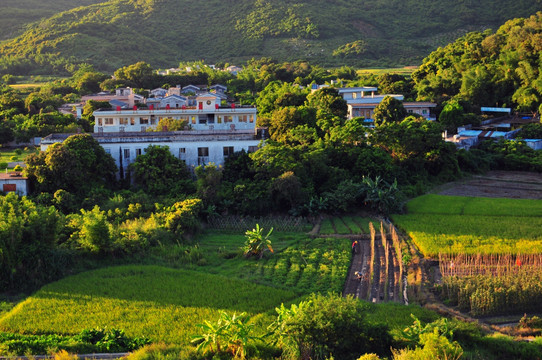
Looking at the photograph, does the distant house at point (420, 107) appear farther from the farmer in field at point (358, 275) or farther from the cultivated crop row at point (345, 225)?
the farmer in field at point (358, 275)

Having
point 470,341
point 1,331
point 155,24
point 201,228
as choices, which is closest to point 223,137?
point 201,228

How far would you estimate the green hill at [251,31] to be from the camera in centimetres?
9262

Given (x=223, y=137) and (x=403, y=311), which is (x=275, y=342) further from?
(x=223, y=137)

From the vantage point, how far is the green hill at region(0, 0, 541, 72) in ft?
304

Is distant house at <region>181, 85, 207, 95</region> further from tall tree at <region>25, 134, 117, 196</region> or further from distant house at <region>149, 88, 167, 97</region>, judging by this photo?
tall tree at <region>25, 134, 117, 196</region>

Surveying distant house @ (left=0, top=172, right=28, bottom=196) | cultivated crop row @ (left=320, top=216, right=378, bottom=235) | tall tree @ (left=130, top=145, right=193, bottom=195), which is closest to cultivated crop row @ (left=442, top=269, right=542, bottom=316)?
cultivated crop row @ (left=320, top=216, right=378, bottom=235)

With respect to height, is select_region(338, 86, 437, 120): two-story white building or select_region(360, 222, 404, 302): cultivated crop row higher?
select_region(338, 86, 437, 120): two-story white building

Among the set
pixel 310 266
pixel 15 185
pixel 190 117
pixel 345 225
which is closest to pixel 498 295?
pixel 310 266

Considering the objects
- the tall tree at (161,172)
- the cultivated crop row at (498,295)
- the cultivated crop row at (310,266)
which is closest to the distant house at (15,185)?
the tall tree at (161,172)

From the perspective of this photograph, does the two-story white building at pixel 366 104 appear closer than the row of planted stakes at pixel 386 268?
No

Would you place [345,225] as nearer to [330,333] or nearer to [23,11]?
[330,333]

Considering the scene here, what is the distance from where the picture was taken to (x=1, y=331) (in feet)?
52.4

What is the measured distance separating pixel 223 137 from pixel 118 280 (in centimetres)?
1374

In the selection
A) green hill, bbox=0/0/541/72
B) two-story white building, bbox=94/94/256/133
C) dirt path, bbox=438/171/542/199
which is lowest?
dirt path, bbox=438/171/542/199
